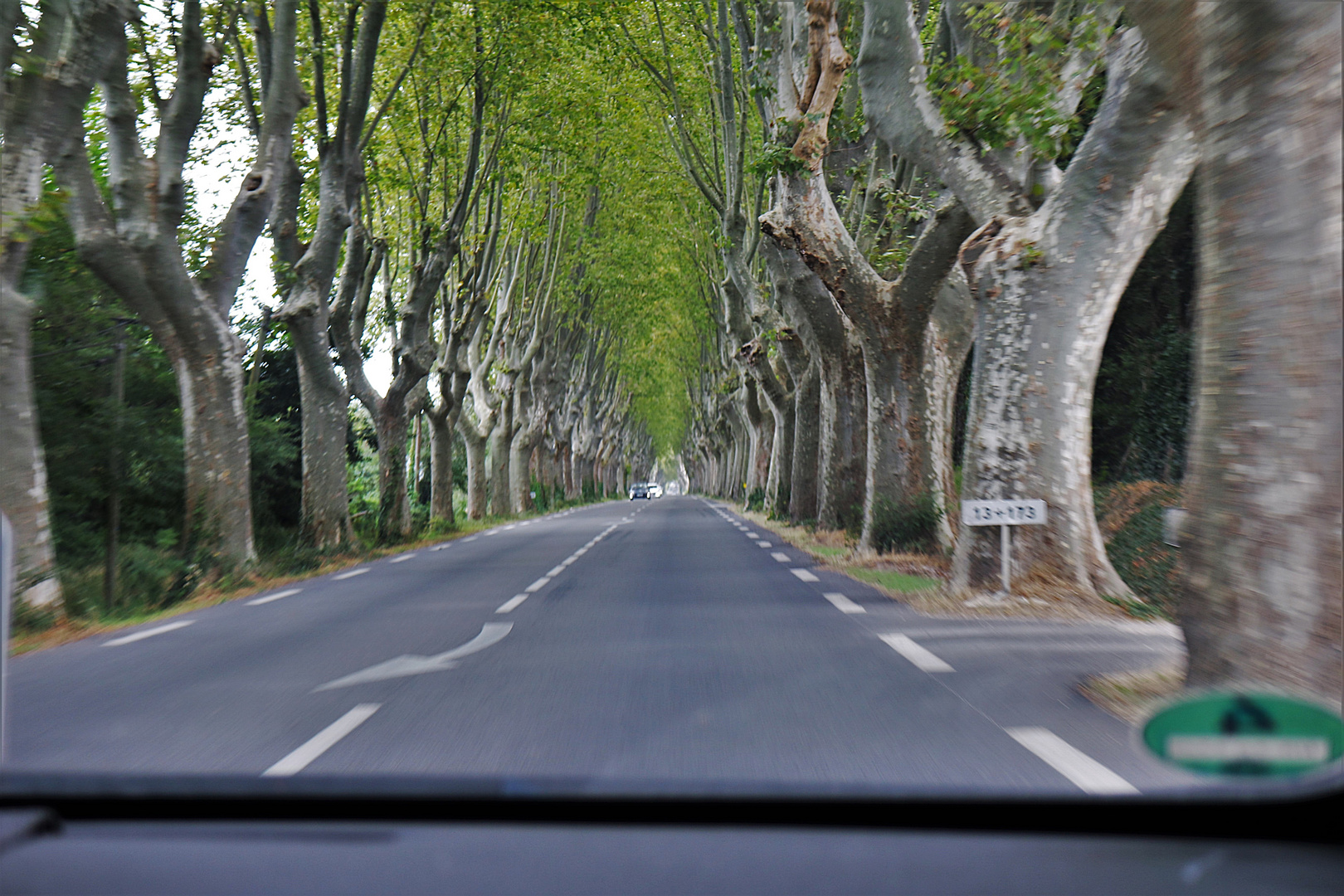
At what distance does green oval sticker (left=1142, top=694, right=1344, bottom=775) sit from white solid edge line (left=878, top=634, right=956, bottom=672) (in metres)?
4.05

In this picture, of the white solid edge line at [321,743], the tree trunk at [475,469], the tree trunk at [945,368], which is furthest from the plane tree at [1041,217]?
the tree trunk at [475,469]

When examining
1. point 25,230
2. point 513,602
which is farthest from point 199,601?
point 25,230

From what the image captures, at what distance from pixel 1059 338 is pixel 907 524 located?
5.75 meters

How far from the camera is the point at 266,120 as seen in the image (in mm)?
15055

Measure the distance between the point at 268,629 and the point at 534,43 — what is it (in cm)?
1622

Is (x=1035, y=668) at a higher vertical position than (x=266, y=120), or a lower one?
lower

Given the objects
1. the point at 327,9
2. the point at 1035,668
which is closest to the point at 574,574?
the point at 1035,668

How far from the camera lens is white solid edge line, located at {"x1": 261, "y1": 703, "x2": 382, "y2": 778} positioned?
4.55 m

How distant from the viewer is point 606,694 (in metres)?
6.23

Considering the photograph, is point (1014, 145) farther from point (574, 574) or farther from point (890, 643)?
point (574, 574)

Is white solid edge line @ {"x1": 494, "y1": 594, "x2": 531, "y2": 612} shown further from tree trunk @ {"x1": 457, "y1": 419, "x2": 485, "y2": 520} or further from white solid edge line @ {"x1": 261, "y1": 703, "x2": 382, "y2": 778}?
tree trunk @ {"x1": 457, "y1": 419, "x2": 485, "y2": 520}

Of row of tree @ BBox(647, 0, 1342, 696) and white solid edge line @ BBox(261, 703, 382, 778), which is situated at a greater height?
row of tree @ BBox(647, 0, 1342, 696)

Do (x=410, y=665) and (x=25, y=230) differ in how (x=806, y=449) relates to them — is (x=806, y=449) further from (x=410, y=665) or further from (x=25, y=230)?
(x=410, y=665)

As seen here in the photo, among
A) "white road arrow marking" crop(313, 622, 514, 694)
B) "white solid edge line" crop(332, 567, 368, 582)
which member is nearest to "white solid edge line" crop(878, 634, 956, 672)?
"white road arrow marking" crop(313, 622, 514, 694)
